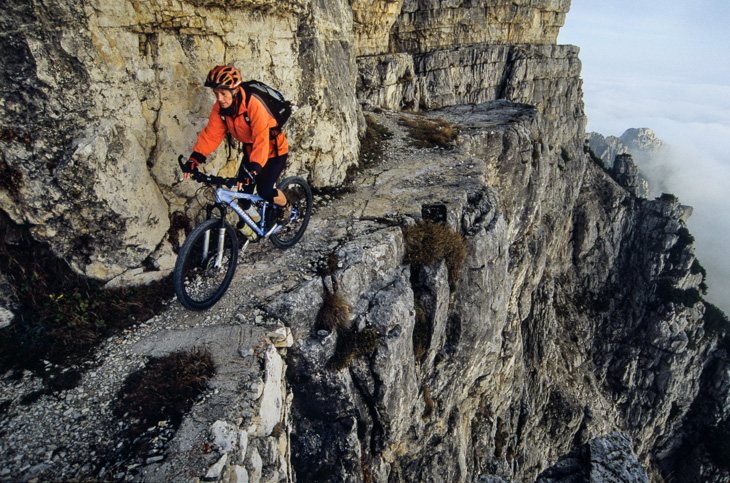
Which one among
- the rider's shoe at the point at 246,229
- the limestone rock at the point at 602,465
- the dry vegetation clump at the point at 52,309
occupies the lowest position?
the limestone rock at the point at 602,465

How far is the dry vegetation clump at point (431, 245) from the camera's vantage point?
34.3 ft

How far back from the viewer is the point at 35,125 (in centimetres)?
648

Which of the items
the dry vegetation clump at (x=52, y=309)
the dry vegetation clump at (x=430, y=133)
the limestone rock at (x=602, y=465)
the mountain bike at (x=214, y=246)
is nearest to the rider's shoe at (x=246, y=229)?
the mountain bike at (x=214, y=246)

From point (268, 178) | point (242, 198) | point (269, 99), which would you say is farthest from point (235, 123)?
point (242, 198)

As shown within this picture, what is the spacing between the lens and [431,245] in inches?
419

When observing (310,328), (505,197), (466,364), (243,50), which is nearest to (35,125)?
(243,50)

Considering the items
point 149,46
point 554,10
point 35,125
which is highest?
point 554,10

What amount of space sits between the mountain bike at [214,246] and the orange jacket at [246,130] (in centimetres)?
57

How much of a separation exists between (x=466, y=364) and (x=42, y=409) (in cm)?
1221

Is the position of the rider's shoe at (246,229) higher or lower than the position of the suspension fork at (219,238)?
lower

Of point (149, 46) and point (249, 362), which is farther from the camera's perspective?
point (149, 46)

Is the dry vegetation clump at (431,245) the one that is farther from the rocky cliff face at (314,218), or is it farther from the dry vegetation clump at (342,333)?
the dry vegetation clump at (342,333)

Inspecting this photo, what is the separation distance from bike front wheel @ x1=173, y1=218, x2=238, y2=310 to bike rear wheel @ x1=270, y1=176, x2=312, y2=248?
1343 mm

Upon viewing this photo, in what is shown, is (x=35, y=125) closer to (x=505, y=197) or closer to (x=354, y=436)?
(x=354, y=436)
